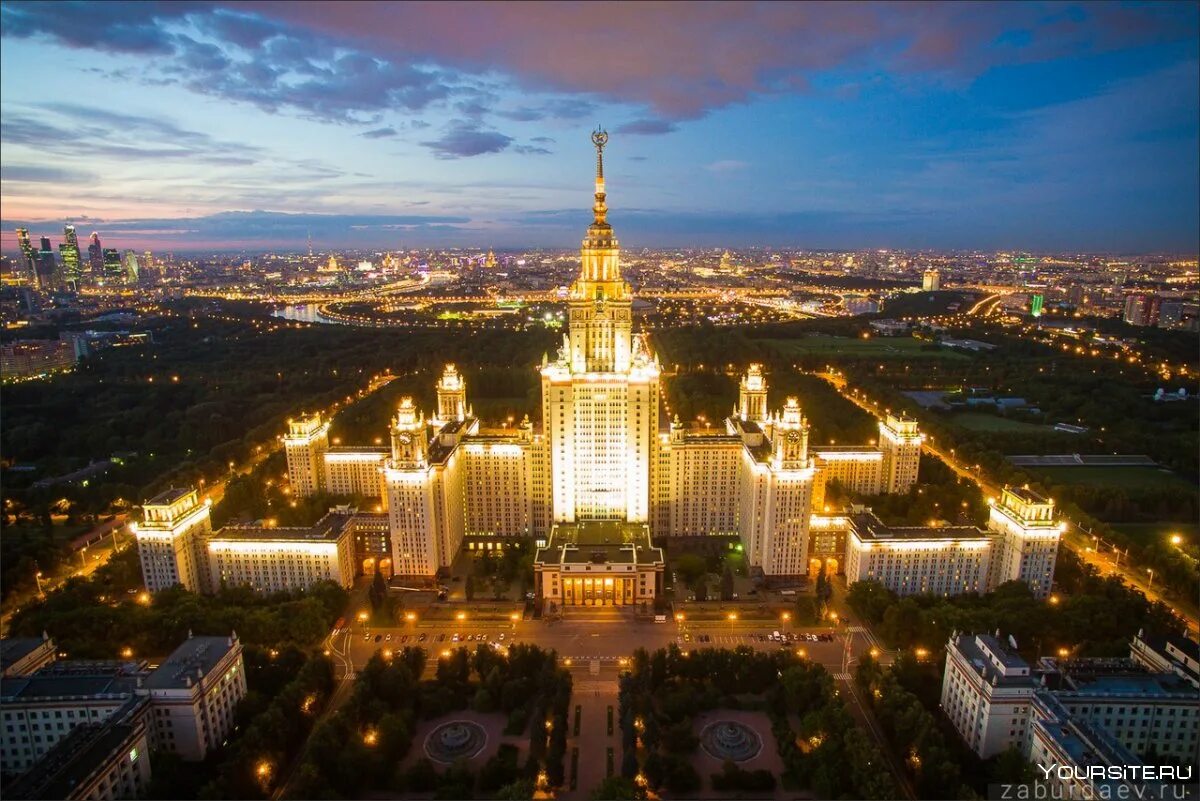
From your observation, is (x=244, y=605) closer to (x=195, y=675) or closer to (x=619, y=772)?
(x=195, y=675)

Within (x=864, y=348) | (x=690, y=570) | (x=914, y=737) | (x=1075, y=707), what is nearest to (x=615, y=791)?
(x=914, y=737)

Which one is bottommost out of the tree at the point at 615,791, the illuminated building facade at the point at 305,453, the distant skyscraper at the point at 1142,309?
the tree at the point at 615,791

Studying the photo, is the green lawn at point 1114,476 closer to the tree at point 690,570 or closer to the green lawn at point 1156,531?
the green lawn at point 1156,531

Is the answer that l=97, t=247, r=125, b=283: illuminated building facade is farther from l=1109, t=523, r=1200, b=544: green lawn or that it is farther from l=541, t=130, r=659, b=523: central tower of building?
l=1109, t=523, r=1200, b=544: green lawn

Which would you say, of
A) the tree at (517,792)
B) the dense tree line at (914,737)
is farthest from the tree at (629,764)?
the dense tree line at (914,737)

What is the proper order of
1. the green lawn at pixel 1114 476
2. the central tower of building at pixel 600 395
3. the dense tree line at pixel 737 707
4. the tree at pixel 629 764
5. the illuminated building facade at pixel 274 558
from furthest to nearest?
the green lawn at pixel 1114 476 < the central tower of building at pixel 600 395 < the illuminated building facade at pixel 274 558 < the tree at pixel 629 764 < the dense tree line at pixel 737 707

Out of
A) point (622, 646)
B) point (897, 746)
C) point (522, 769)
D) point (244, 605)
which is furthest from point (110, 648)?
point (897, 746)
